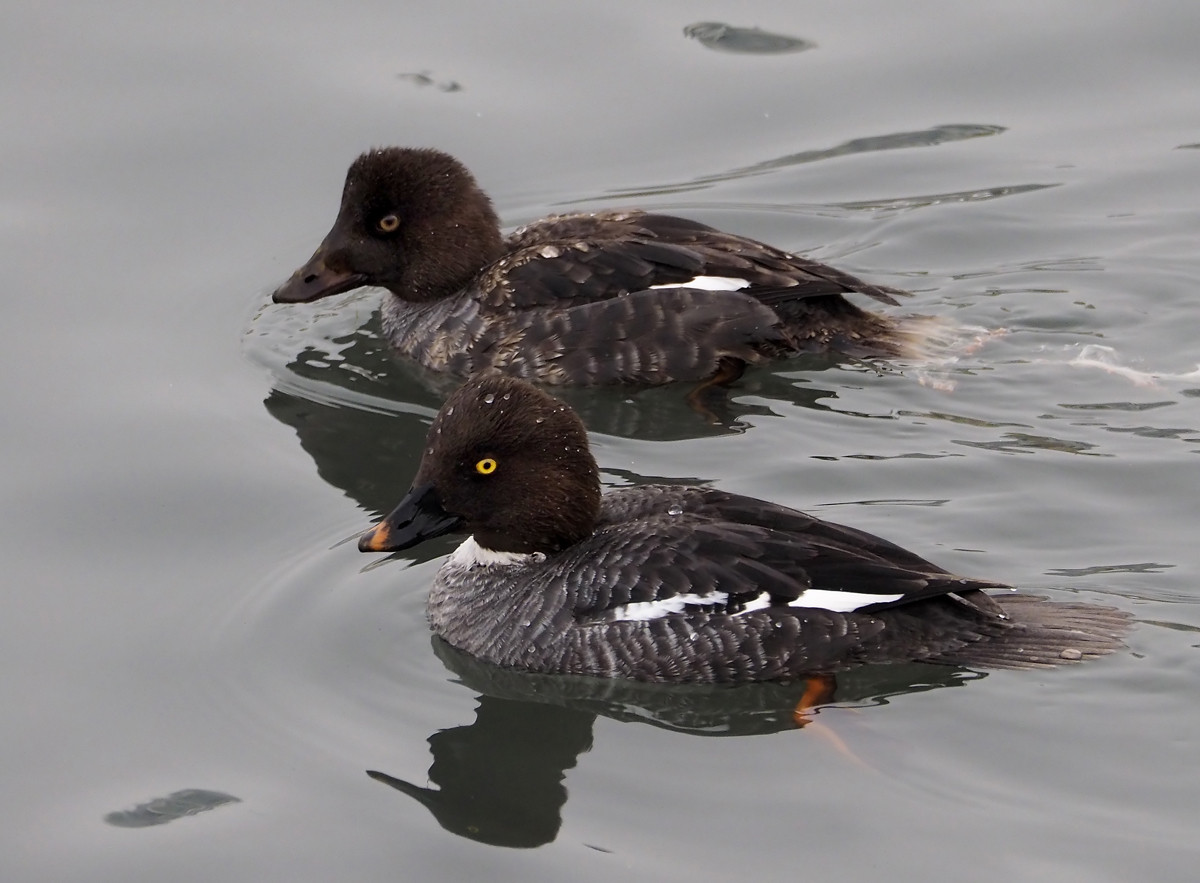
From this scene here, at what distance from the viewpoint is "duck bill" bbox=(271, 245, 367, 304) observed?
12438mm

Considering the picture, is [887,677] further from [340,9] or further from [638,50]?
[340,9]

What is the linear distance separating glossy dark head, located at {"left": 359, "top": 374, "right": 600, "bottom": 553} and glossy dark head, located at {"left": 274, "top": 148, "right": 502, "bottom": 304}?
3409 millimetres

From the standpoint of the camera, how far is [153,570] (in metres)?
9.95

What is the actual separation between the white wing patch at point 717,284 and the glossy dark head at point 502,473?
2.85 m

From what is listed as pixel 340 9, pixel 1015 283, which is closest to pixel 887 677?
pixel 1015 283

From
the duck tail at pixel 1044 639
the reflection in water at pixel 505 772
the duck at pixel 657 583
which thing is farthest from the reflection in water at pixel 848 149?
the reflection in water at pixel 505 772

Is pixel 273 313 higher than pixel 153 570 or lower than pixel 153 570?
higher

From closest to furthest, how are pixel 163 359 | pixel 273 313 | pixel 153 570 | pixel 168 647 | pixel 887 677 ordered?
pixel 887 677, pixel 168 647, pixel 153 570, pixel 163 359, pixel 273 313

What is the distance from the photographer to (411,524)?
9.09m

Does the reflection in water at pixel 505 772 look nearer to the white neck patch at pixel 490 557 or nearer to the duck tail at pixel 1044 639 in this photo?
the white neck patch at pixel 490 557

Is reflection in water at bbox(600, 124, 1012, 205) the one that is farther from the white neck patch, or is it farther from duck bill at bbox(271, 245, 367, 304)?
the white neck patch

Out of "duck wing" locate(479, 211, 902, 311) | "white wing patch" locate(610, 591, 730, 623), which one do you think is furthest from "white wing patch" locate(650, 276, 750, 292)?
"white wing patch" locate(610, 591, 730, 623)

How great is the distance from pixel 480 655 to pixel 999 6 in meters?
8.90

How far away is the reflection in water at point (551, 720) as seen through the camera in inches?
323
